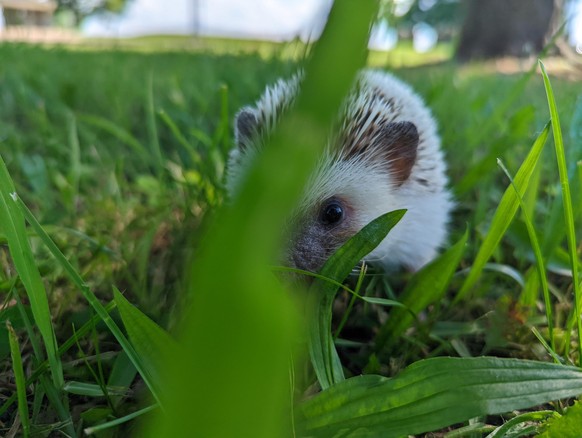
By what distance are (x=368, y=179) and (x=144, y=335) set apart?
0.96m

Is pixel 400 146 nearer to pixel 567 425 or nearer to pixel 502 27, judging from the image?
pixel 567 425

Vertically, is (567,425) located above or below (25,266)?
below

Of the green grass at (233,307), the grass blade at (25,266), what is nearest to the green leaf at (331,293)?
the green grass at (233,307)

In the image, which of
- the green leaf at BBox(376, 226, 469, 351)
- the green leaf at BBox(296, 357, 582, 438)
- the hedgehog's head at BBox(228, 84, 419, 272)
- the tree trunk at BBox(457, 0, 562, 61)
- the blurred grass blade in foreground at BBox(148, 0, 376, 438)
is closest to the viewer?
the blurred grass blade in foreground at BBox(148, 0, 376, 438)

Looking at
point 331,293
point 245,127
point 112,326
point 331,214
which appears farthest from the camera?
point 245,127

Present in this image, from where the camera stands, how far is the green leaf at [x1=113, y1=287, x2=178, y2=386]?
99cm

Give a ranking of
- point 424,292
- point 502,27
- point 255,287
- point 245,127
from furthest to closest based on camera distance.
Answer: point 502,27, point 245,127, point 424,292, point 255,287

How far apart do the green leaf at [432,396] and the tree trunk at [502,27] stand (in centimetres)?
1465

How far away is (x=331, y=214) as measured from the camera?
1.61m

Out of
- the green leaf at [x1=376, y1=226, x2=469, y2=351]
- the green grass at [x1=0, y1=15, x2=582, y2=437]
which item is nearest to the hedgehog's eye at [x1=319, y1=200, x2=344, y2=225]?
the green grass at [x1=0, y1=15, x2=582, y2=437]

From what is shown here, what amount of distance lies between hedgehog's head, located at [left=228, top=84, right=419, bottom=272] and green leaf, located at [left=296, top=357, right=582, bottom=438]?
525 millimetres

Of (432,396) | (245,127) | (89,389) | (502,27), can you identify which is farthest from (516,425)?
(502,27)

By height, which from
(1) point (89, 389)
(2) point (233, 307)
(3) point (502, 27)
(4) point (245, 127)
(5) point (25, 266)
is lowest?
(1) point (89, 389)

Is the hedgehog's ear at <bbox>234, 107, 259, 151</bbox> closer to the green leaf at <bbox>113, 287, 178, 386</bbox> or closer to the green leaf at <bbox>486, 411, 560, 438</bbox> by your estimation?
the green leaf at <bbox>113, 287, 178, 386</bbox>
